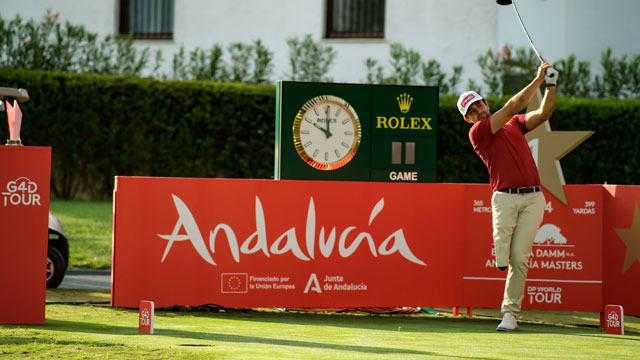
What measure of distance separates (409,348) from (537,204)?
6.71 feet

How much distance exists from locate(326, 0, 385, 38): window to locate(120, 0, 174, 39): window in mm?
4178

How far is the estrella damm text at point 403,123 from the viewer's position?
982 centimetres

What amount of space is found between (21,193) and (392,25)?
16.8 meters

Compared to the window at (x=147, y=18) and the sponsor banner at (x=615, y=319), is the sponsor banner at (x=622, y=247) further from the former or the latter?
the window at (x=147, y=18)

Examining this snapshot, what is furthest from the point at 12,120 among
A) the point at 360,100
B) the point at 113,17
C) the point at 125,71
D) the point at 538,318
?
the point at 113,17

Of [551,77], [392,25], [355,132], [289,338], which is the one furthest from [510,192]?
[392,25]

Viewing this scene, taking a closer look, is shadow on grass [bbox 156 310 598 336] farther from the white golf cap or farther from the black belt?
the white golf cap

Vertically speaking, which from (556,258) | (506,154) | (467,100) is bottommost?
(556,258)

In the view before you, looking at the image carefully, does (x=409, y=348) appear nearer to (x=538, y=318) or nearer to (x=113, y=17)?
(x=538, y=318)

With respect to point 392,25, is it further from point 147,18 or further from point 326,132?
point 326,132

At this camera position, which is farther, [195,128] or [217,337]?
[195,128]

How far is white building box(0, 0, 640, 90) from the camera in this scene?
73.7 feet

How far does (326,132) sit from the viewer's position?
31.8 ft

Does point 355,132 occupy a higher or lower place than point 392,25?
lower
